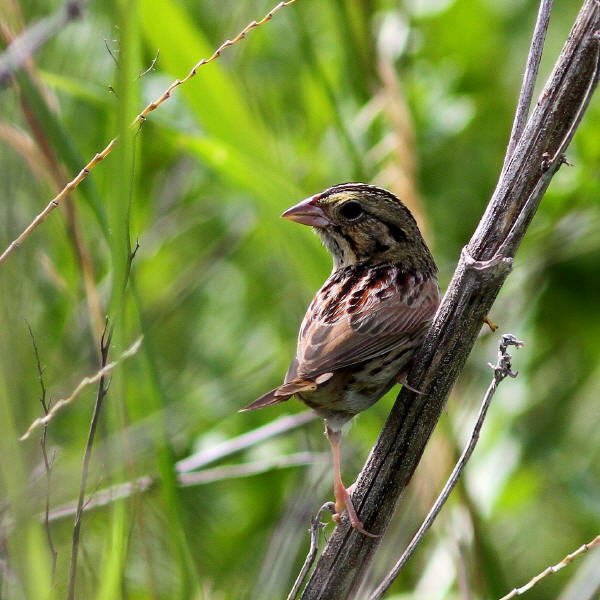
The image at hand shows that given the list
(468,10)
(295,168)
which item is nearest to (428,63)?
(468,10)

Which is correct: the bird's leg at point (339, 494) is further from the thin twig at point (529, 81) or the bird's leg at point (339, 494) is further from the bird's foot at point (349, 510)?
the thin twig at point (529, 81)

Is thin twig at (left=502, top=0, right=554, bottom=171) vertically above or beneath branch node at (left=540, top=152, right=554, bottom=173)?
above

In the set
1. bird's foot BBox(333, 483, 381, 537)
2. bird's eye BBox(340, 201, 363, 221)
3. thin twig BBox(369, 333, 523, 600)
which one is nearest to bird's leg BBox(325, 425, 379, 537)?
bird's foot BBox(333, 483, 381, 537)

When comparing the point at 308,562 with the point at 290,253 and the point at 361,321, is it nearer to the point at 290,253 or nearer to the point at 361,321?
the point at 361,321

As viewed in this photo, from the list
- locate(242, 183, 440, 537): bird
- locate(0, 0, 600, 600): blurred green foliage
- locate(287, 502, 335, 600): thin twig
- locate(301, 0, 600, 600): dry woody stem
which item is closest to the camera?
locate(301, 0, 600, 600): dry woody stem

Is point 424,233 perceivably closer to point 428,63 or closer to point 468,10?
point 428,63

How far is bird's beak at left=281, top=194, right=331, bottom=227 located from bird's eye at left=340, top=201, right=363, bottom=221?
0.16ft

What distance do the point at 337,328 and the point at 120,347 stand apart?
3.09ft

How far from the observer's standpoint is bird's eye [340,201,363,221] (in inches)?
108

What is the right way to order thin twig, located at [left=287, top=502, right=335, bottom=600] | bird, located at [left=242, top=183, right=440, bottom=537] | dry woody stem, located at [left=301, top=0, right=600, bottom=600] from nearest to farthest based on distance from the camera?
dry woody stem, located at [left=301, top=0, right=600, bottom=600], thin twig, located at [left=287, top=502, right=335, bottom=600], bird, located at [left=242, top=183, right=440, bottom=537]

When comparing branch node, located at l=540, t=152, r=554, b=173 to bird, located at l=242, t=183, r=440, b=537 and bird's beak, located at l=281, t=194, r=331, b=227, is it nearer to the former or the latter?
bird, located at l=242, t=183, r=440, b=537

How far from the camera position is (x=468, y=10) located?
494cm

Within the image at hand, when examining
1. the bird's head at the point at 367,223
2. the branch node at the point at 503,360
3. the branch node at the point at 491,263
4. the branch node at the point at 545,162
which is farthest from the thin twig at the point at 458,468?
the bird's head at the point at 367,223

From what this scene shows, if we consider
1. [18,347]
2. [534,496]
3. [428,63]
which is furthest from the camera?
[428,63]
